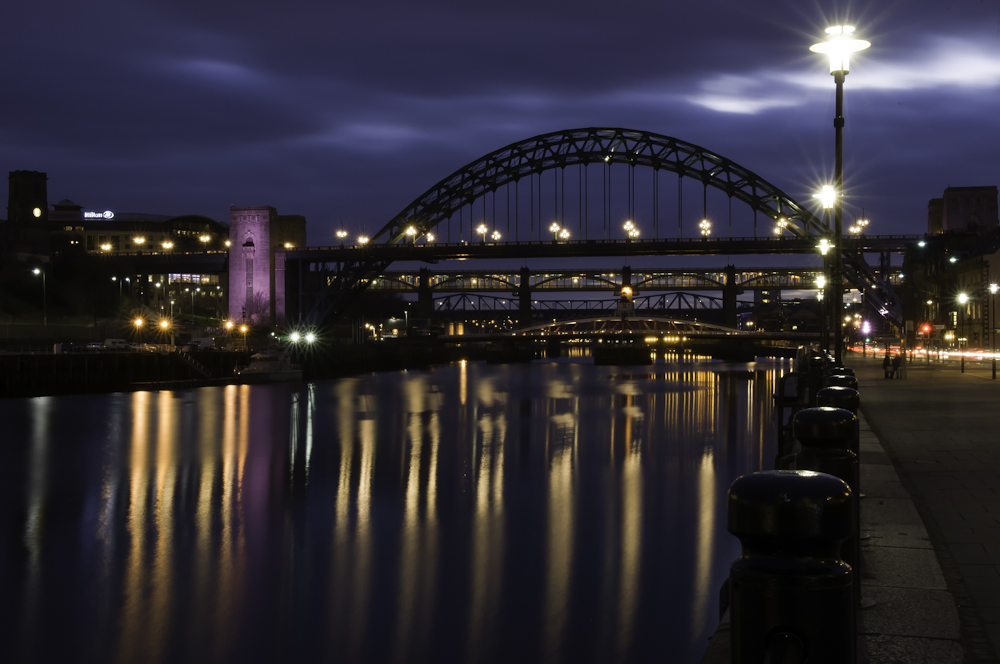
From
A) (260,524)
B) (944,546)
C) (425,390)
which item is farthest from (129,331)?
(944,546)

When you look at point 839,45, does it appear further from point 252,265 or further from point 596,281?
point 596,281

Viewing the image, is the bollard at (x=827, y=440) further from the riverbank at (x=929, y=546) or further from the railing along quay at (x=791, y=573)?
the railing along quay at (x=791, y=573)

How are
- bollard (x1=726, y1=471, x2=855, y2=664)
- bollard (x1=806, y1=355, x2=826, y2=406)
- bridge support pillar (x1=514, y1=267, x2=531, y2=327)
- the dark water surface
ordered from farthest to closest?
bridge support pillar (x1=514, y1=267, x2=531, y2=327), bollard (x1=806, y1=355, x2=826, y2=406), the dark water surface, bollard (x1=726, y1=471, x2=855, y2=664)

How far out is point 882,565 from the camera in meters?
5.62

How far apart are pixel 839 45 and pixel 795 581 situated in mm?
14587

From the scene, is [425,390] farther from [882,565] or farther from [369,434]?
[882,565]

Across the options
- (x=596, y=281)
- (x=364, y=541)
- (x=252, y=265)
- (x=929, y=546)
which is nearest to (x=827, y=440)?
(x=929, y=546)

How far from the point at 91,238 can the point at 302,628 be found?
396ft

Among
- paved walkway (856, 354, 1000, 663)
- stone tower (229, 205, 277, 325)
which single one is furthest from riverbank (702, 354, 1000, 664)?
stone tower (229, 205, 277, 325)

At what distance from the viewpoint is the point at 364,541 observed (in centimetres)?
1359

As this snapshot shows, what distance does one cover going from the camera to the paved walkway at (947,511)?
4.60 metres

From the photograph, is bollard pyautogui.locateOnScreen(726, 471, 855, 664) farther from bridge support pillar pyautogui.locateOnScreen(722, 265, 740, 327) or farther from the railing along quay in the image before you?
bridge support pillar pyautogui.locateOnScreen(722, 265, 740, 327)

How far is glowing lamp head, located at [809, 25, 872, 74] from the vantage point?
1451cm

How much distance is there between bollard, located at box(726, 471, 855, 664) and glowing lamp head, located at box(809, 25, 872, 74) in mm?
14316
